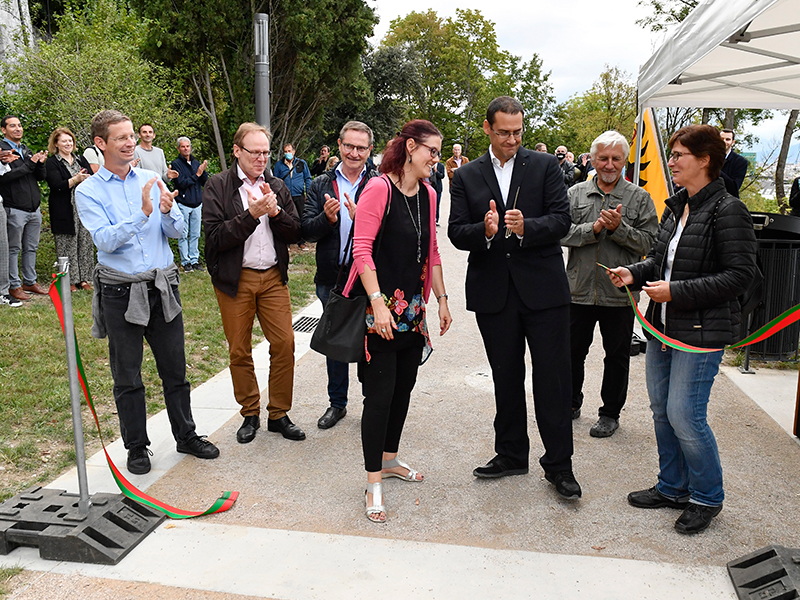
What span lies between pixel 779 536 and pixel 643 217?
2.18m

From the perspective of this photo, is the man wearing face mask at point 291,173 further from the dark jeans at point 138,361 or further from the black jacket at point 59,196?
the dark jeans at point 138,361

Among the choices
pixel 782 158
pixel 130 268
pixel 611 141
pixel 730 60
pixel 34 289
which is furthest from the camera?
pixel 782 158

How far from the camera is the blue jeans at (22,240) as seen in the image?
8336 millimetres

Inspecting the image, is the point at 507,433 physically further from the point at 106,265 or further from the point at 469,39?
the point at 469,39

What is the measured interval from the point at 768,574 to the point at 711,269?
143 centimetres

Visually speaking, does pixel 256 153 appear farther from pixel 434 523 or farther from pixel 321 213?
pixel 434 523

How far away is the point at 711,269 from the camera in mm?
3438

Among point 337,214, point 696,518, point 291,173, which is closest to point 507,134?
point 337,214

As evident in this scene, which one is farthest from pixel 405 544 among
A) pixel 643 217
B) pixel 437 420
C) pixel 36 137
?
pixel 36 137

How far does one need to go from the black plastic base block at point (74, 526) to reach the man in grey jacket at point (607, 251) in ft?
9.95

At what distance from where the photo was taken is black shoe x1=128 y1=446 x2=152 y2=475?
4227 mm

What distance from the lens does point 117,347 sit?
13.6 feet

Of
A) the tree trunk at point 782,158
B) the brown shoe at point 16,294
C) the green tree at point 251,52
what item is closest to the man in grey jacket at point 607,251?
the brown shoe at point 16,294

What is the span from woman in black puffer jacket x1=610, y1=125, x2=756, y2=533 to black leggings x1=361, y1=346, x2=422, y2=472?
1.27 meters
